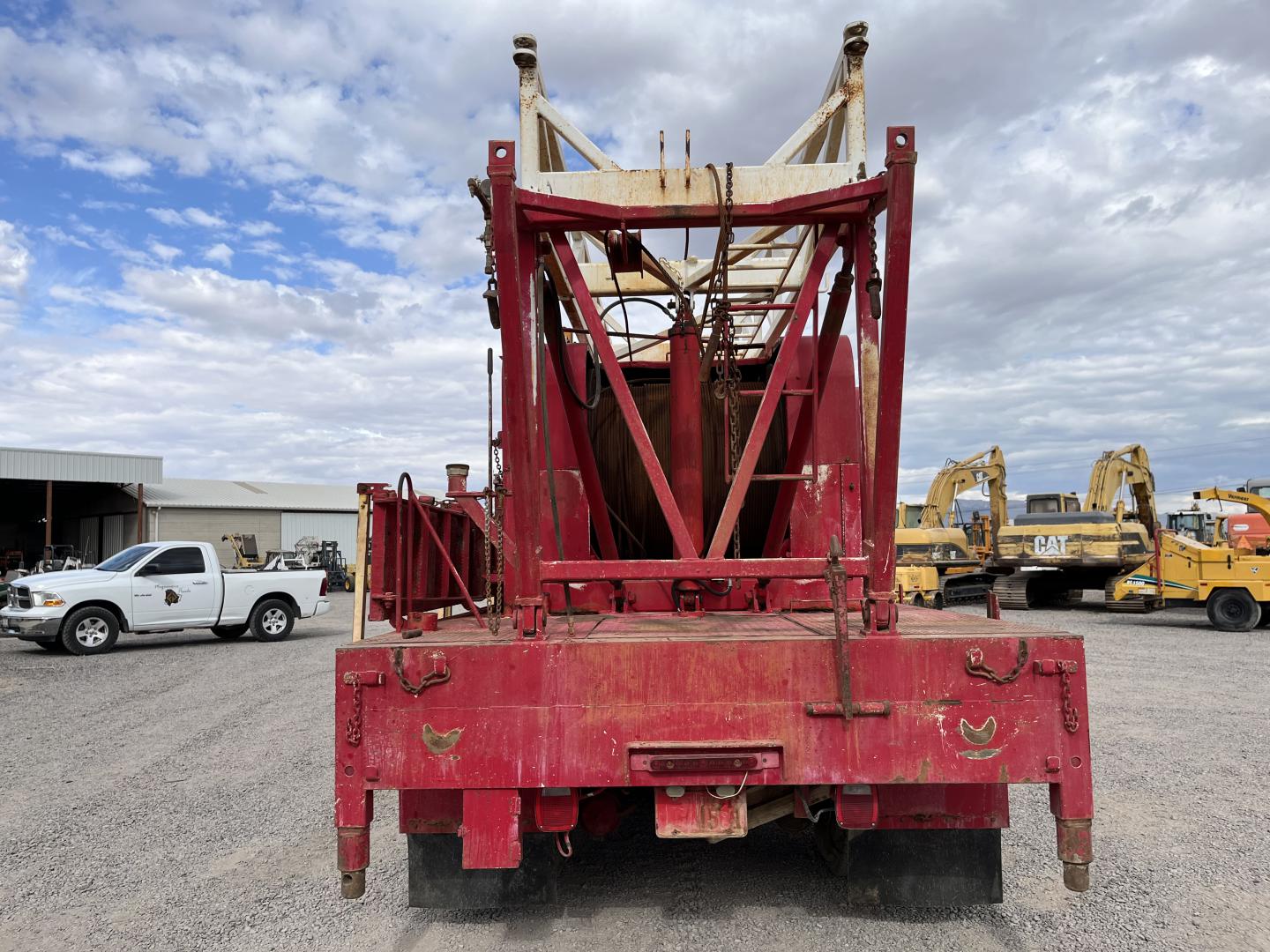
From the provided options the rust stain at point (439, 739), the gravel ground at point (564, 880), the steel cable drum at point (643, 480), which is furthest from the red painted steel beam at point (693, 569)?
the steel cable drum at point (643, 480)

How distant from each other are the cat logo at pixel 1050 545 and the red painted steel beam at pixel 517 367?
59.3 ft

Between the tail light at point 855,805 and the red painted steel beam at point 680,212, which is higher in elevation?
the red painted steel beam at point 680,212

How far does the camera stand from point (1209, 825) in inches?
190

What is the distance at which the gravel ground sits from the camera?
3502 mm

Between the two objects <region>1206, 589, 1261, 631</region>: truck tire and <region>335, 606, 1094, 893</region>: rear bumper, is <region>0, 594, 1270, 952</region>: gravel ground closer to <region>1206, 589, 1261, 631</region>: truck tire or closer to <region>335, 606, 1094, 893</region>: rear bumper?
<region>335, 606, 1094, 893</region>: rear bumper

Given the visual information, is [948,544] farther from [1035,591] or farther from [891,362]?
[891,362]

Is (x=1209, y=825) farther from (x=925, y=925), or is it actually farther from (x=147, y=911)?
(x=147, y=911)

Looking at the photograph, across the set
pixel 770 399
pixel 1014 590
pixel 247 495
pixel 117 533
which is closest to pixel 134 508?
pixel 117 533

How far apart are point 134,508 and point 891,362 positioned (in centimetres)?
3701

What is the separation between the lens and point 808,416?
415cm

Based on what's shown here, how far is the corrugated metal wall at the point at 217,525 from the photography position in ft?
109

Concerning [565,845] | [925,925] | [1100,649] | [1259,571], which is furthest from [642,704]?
[1259,571]

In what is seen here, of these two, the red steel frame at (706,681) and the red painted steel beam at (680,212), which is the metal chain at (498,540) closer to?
the red steel frame at (706,681)

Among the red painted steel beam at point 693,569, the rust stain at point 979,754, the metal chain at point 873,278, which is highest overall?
the metal chain at point 873,278
